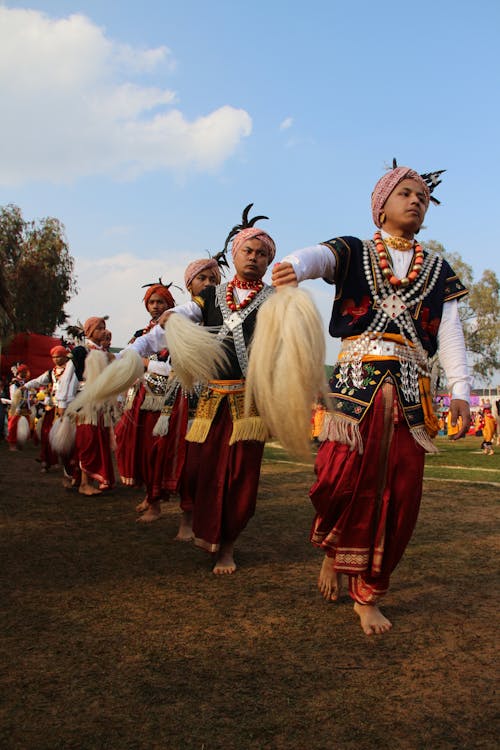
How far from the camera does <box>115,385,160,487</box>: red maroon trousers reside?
6030mm

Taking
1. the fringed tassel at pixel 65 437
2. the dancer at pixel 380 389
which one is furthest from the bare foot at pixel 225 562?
the fringed tassel at pixel 65 437

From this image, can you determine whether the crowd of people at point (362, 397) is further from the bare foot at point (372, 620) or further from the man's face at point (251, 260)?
the man's face at point (251, 260)

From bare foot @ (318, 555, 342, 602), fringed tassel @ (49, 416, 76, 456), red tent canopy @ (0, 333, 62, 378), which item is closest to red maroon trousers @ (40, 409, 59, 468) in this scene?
fringed tassel @ (49, 416, 76, 456)

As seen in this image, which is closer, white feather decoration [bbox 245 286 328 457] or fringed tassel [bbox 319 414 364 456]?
white feather decoration [bbox 245 286 328 457]

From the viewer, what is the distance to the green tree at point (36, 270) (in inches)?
1136

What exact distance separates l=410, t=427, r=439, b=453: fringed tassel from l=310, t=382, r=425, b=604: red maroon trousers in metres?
0.04

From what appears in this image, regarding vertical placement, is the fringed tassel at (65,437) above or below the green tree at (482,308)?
below

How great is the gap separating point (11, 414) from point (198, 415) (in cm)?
1184

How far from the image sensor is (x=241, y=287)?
4.27 meters

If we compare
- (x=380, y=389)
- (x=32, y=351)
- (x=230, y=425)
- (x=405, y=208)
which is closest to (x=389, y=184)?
(x=405, y=208)

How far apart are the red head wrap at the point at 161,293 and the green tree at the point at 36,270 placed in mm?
23877

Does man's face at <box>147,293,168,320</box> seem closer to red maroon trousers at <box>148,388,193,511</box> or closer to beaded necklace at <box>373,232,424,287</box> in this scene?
red maroon trousers at <box>148,388,193,511</box>

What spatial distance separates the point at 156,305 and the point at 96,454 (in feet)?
7.24

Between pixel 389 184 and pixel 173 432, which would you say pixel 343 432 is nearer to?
pixel 389 184
